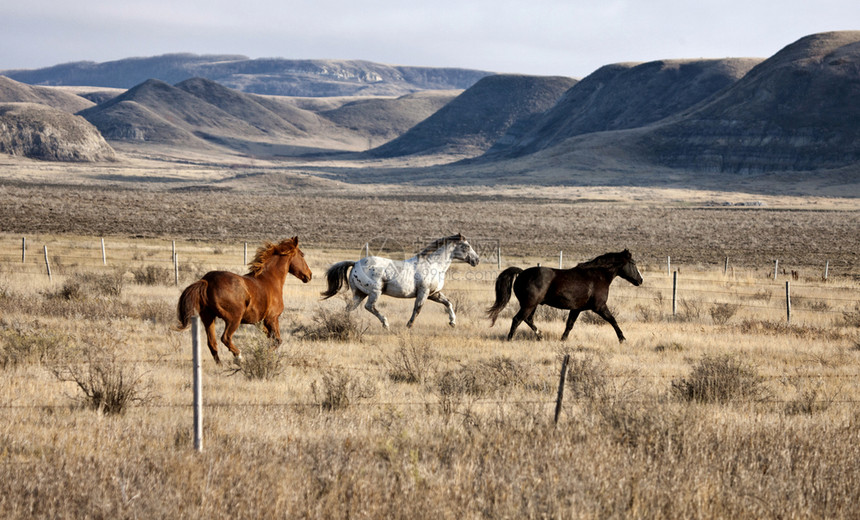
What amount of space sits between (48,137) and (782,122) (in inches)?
5374

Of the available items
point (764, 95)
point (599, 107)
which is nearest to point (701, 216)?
point (764, 95)

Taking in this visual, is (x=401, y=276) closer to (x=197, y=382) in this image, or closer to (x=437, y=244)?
(x=437, y=244)

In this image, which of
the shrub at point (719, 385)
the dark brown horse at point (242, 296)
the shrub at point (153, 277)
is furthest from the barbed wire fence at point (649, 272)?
the dark brown horse at point (242, 296)

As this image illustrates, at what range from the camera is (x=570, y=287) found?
40.0ft

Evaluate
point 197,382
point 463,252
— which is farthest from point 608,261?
point 197,382

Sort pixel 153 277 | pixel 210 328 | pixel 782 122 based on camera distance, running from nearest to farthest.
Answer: pixel 210 328 → pixel 153 277 → pixel 782 122

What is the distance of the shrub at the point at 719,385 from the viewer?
8.45 meters

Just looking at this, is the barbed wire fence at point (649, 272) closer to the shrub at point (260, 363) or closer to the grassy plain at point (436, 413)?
the grassy plain at point (436, 413)

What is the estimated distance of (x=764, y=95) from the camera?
130m

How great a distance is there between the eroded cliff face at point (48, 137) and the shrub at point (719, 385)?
15412 cm

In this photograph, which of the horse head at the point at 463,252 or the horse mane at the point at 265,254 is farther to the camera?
the horse head at the point at 463,252

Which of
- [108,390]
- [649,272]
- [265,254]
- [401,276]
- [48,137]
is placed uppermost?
[48,137]

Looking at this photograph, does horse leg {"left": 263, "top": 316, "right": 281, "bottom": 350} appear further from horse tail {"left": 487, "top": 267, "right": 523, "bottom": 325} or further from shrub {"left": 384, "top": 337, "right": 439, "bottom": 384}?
horse tail {"left": 487, "top": 267, "right": 523, "bottom": 325}

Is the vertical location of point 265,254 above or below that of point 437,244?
above
